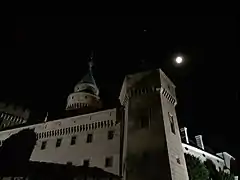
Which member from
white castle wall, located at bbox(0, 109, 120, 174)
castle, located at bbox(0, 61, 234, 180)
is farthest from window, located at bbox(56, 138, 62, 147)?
white castle wall, located at bbox(0, 109, 120, 174)

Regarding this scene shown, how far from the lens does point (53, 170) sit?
2284cm

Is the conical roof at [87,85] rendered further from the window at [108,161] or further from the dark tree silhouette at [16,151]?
the window at [108,161]

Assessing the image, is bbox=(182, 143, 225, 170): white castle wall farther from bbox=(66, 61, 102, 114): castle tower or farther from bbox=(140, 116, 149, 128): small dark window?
bbox=(66, 61, 102, 114): castle tower

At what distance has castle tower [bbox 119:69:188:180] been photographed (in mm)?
16016

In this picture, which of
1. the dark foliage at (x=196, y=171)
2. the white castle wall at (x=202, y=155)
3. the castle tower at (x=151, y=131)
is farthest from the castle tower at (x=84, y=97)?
the dark foliage at (x=196, y=171)

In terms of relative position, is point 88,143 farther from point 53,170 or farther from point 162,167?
point 162,167

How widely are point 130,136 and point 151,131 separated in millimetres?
1542

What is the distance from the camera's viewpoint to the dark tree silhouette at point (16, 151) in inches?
945

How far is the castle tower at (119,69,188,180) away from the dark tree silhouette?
35.7ft

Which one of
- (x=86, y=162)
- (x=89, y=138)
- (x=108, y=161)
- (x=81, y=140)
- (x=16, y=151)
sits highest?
(x=89, y=138)

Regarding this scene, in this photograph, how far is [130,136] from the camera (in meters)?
18.5

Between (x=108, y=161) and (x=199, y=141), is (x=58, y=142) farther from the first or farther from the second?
(x=199, y=141)

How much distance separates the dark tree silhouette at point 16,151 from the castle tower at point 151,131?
10877mm

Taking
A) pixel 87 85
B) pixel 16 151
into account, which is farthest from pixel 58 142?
pixel 87 85
